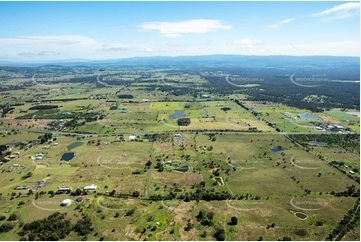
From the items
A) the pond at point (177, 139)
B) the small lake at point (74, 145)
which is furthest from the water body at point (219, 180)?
the small lake at point (74, 145)

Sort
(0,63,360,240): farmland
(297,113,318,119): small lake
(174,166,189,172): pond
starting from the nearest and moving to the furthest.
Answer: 1. (0,63,360,240): farmland
2. (174,166,189,172): pond
3. (297,113,318,119): small lake

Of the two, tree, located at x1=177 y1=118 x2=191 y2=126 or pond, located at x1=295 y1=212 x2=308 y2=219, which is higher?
tree, located at x1=177 y1=118 x2=191 y2=126

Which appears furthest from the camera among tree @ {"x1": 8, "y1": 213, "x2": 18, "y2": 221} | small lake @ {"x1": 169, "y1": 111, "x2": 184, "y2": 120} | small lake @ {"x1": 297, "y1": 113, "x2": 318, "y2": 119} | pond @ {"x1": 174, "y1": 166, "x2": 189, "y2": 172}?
small lake @ {"x1": 169, "y1": 111, "x2": 184, "y2": 120}

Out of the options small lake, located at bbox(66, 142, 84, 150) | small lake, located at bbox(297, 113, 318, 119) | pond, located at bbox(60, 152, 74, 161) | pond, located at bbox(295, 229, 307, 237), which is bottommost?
pond, located at bbox(295, 229, 307, 237)

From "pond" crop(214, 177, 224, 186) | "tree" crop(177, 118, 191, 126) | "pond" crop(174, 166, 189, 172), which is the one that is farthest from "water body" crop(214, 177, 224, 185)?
"tree" crop(177, 118, 191, 126)

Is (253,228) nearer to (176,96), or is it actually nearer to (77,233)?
(77,233)

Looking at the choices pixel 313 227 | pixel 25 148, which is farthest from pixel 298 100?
pixel 25 148

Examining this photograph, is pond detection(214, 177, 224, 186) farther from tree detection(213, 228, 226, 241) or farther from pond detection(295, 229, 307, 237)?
pond detection(295, 229, 307, 237)

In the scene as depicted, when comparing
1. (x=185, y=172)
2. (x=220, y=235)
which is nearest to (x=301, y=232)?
(x=220, y=235)
